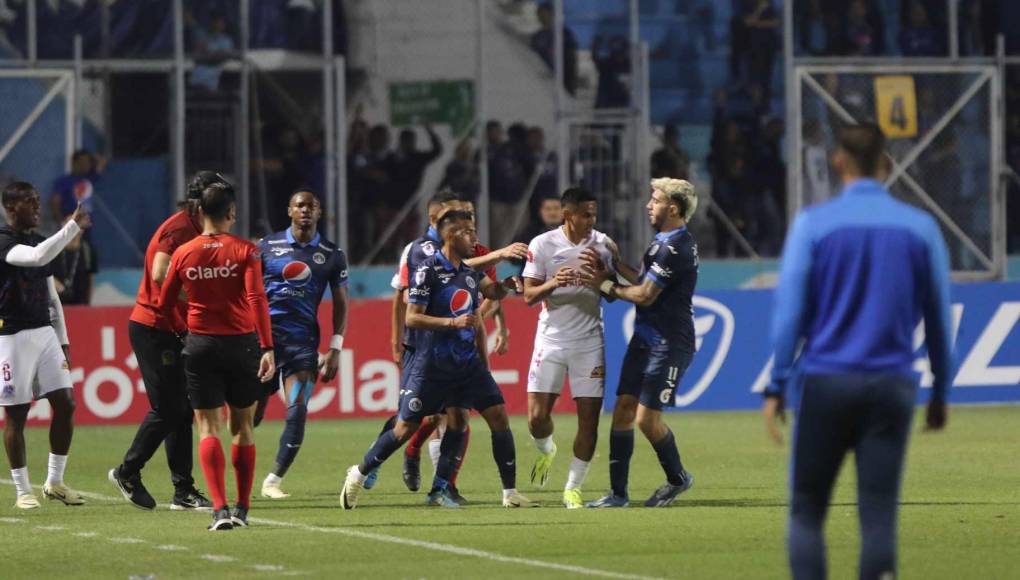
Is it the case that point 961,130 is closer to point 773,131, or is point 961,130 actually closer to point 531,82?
point 773,131

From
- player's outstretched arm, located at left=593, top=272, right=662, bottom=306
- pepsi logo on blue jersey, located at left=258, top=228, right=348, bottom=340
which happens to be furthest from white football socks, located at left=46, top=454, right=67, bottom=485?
player's outstretched arm, located at left=593, top=272, right=662, bottom=306

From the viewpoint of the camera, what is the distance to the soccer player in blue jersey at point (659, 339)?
13.2 meters

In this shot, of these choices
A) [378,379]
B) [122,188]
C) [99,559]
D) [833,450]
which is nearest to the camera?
[833,450]

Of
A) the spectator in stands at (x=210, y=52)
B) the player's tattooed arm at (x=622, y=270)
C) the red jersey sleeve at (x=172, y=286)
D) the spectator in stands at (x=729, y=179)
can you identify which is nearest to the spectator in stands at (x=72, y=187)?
the spectator in stands at (x=210, y=52)

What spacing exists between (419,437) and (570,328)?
148cm

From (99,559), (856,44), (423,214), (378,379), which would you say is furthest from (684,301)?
(856,44)

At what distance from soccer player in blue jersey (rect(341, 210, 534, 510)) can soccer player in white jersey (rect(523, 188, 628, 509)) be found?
0.53 meters

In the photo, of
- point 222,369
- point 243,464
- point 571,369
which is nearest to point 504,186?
point 571,369

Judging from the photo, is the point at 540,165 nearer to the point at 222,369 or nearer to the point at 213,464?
the point at 222,369

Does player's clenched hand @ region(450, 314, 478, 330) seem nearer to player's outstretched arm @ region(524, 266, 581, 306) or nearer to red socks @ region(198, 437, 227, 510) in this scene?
player's outstretched arm @ region(524, 266, 581, 306)

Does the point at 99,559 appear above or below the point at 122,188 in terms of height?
below

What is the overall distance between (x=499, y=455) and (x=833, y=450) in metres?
5.86

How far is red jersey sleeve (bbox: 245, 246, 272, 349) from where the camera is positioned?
452 inches

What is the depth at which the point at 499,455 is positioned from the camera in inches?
522
